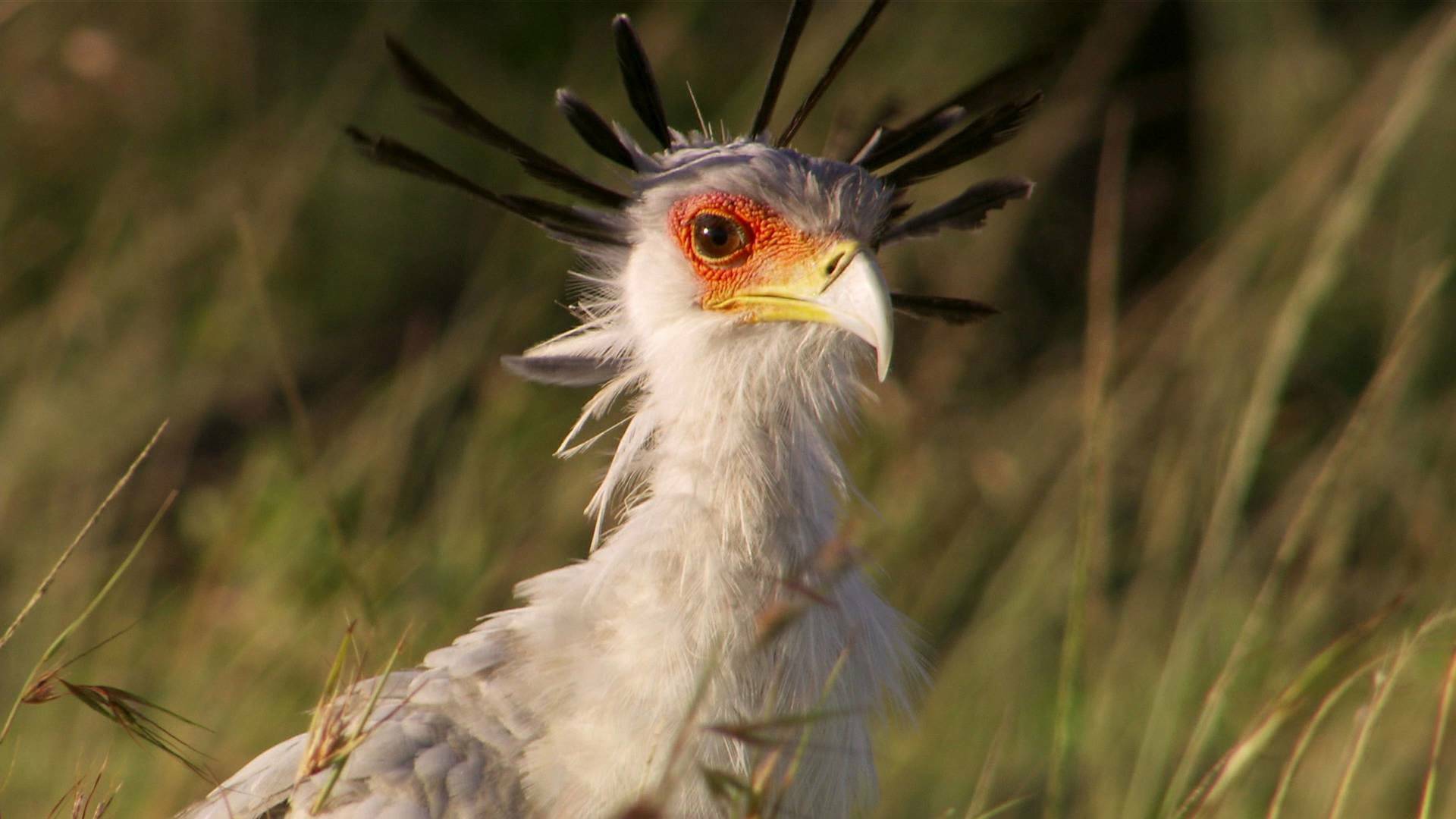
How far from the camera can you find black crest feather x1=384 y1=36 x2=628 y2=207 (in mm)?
2320

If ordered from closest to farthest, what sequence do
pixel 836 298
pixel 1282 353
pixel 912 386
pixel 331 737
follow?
pixel 331 737 → pixel 836 298 → pixel 1282 353 → pixel 912 386

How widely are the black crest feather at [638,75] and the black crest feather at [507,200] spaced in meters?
0.25

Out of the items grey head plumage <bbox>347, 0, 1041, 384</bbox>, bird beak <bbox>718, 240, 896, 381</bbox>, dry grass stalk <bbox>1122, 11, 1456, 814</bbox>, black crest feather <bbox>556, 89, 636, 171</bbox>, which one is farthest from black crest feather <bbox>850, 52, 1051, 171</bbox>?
dry grass stalk <bbox>1122, 11, 1456, 814</bbox>

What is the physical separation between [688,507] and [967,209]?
33.9 inches

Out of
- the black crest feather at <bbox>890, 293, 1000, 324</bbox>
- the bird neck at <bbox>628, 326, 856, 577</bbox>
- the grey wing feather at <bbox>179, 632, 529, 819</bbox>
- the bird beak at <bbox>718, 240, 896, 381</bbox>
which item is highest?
the black crest feather at <bbox>890, 293, 1000, 324</bbox>

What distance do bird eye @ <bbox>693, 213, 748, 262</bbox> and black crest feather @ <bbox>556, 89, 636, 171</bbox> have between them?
26cm

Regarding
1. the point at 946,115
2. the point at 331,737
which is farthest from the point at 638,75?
the point at 331,737

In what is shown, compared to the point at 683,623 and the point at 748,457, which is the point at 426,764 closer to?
the point at 683,623

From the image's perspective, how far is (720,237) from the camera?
8.19 ft

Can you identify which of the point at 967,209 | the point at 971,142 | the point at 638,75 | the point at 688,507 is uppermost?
the point at 638,75

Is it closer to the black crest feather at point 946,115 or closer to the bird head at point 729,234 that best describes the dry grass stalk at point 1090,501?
the bird head at point 729,234

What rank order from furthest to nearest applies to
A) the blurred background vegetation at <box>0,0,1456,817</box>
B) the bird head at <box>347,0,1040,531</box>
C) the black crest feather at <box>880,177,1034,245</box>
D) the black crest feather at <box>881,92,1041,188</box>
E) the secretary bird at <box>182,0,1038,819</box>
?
1. the blurred background vegetation at <box>0,0,1456,817</box>
2. the black crest feather at <box>880,177,1034,245</box>
3. the black crest feather at <box>881,92,1041,188</box>
4. the bird head at <box>347,0,1040,531</box>
5. the secretary bird at <box>182,0,1038,819</box>

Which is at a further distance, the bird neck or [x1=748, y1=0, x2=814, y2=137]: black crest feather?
[x1=748, y1=0, x2=814, y2=137]: black crest feather

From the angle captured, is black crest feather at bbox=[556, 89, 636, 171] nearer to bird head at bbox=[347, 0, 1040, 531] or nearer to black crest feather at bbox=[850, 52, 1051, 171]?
bird head at bbox=[347, 0, 1040, 531]
